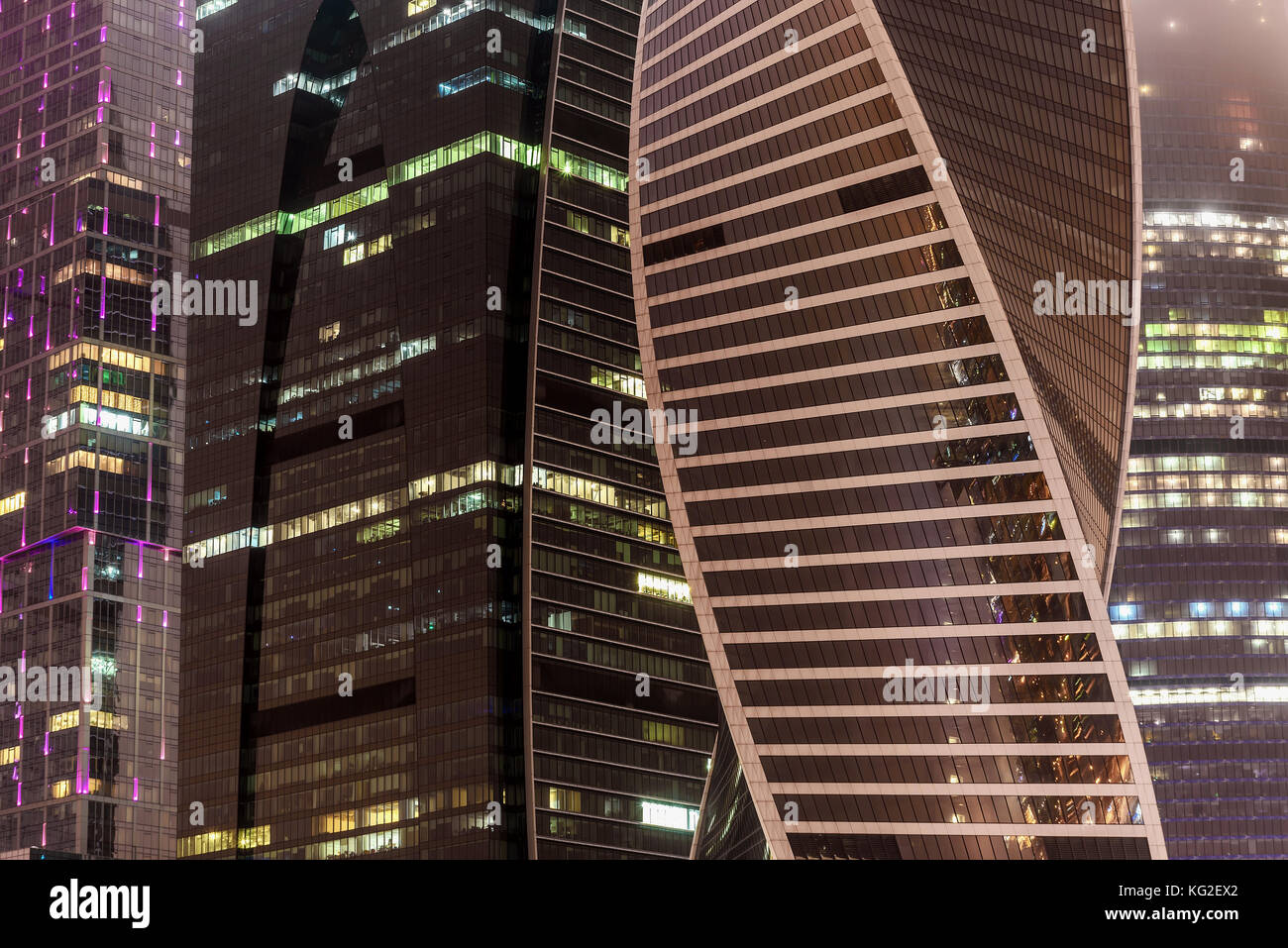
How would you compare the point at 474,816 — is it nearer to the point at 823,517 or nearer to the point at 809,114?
the point at 823,517

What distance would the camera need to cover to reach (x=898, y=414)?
147 m

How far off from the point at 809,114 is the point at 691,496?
1414 inches

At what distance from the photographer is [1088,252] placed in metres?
160

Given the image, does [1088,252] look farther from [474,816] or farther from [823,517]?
[474,816]

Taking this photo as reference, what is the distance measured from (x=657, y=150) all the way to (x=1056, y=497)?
167 feet

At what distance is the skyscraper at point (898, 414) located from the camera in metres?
143

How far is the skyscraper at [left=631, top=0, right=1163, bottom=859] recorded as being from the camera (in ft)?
470

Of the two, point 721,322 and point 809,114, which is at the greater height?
point 809,114
